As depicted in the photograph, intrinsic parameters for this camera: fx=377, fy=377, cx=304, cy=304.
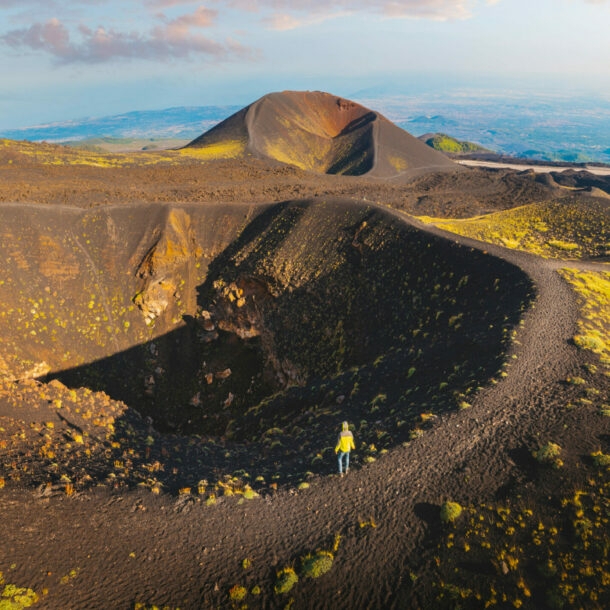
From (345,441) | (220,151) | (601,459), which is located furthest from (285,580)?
(220,151)

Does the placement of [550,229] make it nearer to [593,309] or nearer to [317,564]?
[593,309]

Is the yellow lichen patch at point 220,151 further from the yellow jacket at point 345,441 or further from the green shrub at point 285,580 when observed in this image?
the green shrub at point 285,580

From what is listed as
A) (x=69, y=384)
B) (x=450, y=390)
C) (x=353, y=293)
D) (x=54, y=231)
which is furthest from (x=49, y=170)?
(x=450, y=390)

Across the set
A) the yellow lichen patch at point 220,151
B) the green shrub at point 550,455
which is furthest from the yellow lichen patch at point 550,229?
the yellow lichen patch at point 220,151

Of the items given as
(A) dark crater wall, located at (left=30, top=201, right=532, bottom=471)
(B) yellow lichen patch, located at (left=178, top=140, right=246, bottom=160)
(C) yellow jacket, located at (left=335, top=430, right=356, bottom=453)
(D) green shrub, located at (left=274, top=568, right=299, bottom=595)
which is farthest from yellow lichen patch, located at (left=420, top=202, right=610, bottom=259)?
(B) yellow lichen patch, located at (left=178, top=140, right=246, bottom=160)

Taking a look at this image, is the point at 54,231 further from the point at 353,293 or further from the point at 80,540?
the point at 80,540
